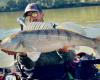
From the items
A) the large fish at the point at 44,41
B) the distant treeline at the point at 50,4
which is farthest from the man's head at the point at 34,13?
the distant treeline at the point at 50,4

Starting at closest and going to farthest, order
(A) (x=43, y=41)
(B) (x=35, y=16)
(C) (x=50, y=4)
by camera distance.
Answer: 1. (A) (x=43, y=41)
2. (B) (x=35, y=16)
3. (C) (x=50, y=4)

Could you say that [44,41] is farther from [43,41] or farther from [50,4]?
[50,4]

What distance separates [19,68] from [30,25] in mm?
643

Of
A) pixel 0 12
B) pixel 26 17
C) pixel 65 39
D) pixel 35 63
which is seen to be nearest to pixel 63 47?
pixel 65 39

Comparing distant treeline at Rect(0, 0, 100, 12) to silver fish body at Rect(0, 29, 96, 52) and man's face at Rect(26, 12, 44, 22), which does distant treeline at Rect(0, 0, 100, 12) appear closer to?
man's face at Rect(26, 12, 44, 22)

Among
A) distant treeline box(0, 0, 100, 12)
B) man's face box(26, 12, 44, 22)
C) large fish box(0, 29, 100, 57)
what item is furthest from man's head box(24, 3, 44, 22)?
distant treeline box(0, 0, 100, 12)

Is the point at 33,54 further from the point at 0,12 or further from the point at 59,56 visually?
the point at 0,12

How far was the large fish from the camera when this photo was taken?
17.2 feet

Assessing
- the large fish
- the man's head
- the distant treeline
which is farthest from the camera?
the distant treeline

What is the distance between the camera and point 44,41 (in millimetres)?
5398

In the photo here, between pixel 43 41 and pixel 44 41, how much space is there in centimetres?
2

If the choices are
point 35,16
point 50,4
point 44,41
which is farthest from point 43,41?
point 50,4

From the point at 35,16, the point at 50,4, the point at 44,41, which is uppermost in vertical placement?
the point at 35,16

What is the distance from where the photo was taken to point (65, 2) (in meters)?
54.0
